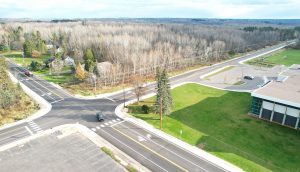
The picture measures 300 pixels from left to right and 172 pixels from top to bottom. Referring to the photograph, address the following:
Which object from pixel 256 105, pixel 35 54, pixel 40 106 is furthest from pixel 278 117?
pixel 35 54

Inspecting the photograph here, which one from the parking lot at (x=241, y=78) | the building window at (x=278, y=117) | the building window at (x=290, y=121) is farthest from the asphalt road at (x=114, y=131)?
the parking lot at (x=241, y=78)

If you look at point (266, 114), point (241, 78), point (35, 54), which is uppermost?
point (35, 54)

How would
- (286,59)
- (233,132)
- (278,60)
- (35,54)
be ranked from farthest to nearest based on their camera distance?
(286,59) < (35,54) < (278,60) < (233,132)

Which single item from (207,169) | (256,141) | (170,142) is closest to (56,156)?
(170,142)

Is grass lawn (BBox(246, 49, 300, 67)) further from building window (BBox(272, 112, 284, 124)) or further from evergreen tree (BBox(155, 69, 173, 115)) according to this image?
evergreen tree (BBox(155, 69, 173, 115))

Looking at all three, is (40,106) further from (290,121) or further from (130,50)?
(290,121)

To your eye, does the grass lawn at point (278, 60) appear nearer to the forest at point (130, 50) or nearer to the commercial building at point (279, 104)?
the forest at point (130, 50)

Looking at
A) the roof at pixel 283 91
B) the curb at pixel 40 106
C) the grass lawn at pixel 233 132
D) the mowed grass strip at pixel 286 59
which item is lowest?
the grass lawn at pixel 233 132
